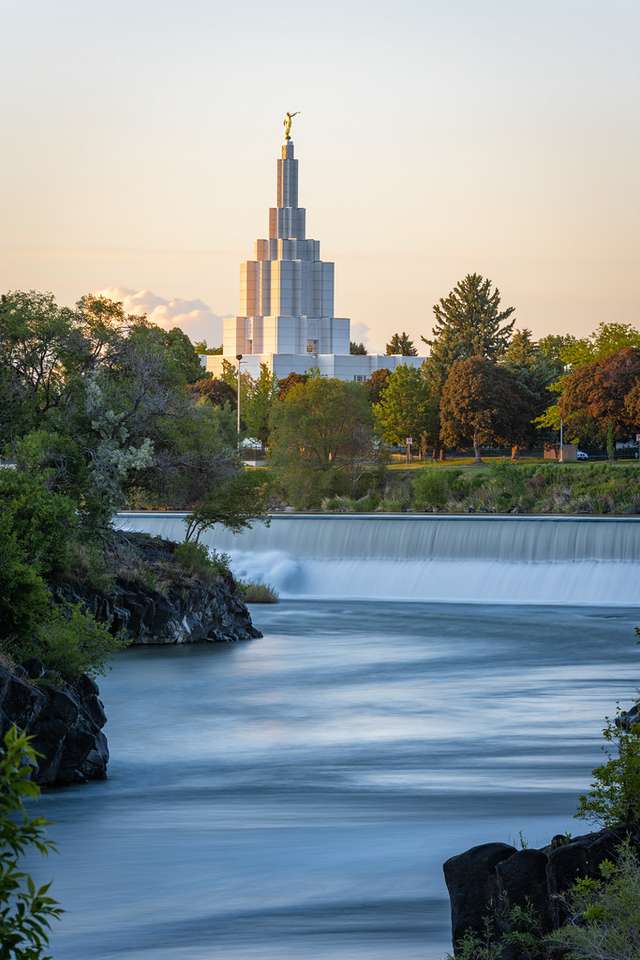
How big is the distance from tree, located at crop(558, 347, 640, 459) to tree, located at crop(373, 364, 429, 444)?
1568cm

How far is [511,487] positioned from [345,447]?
9662mm

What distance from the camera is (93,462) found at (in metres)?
29.7

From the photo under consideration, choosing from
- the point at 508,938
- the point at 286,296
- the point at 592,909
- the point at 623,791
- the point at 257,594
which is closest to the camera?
the point at 592,909

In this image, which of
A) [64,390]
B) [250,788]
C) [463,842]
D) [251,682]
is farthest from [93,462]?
[463,842]

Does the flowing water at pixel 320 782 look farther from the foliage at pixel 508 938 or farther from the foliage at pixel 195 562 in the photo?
the foliage at pixel 195 562

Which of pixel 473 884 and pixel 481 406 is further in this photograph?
pixel 481 406

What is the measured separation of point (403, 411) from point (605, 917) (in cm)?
8926

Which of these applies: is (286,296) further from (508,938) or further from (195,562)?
(508,938)

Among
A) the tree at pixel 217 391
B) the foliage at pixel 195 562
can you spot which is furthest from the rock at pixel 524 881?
the tree at pixel 217 391

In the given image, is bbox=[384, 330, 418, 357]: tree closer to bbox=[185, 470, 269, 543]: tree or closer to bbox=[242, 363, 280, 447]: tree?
bbox=[242, 363, 280, 447]: tree

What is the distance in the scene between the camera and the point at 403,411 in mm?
97438

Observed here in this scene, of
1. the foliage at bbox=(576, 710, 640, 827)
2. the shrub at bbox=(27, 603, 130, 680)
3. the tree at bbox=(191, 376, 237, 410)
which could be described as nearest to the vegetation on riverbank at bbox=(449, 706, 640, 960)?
the foliage at bbox=(576, 710, 640, 827)

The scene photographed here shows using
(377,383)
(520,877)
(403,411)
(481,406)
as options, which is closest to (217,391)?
(377,383)

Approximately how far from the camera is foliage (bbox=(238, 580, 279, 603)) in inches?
1671
